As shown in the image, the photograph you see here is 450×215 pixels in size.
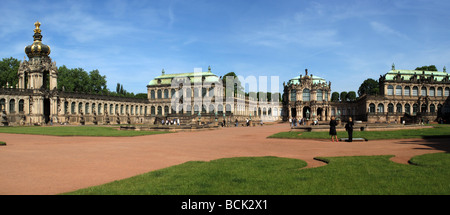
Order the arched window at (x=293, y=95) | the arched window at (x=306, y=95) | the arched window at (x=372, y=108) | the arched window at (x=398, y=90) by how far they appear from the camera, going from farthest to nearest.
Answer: the arched window at (x=293, y=95)
the arched window at (x=306, y=95)
the arched window at (x=398, y=90)
the arched window at (x=372, y=108)

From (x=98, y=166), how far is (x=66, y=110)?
228 ft

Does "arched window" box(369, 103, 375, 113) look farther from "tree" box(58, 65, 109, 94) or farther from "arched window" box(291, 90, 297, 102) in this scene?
"tree" box(58, 65, 109, 94)

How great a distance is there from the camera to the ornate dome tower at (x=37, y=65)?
6938 cm

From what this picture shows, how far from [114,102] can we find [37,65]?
74.3ft

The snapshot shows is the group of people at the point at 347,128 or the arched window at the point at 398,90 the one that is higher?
the arched window at the point at 398,90

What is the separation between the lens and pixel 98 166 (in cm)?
1257

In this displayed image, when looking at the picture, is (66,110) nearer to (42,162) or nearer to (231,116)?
(231,116)

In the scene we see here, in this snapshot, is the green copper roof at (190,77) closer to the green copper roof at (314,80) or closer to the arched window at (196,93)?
the arched window at (196,93)

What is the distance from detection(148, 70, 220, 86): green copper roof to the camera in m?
95.9

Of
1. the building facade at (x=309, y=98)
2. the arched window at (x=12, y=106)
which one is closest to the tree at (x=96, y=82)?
the arched window at (x=12, y=106)

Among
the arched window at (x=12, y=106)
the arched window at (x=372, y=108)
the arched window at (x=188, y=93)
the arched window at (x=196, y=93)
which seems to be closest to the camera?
the arched window at (x=12, y=106)

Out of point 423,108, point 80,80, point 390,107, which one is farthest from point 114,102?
point 423,108

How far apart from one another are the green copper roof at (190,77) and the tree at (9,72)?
37.1 m

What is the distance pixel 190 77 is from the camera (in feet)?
325
